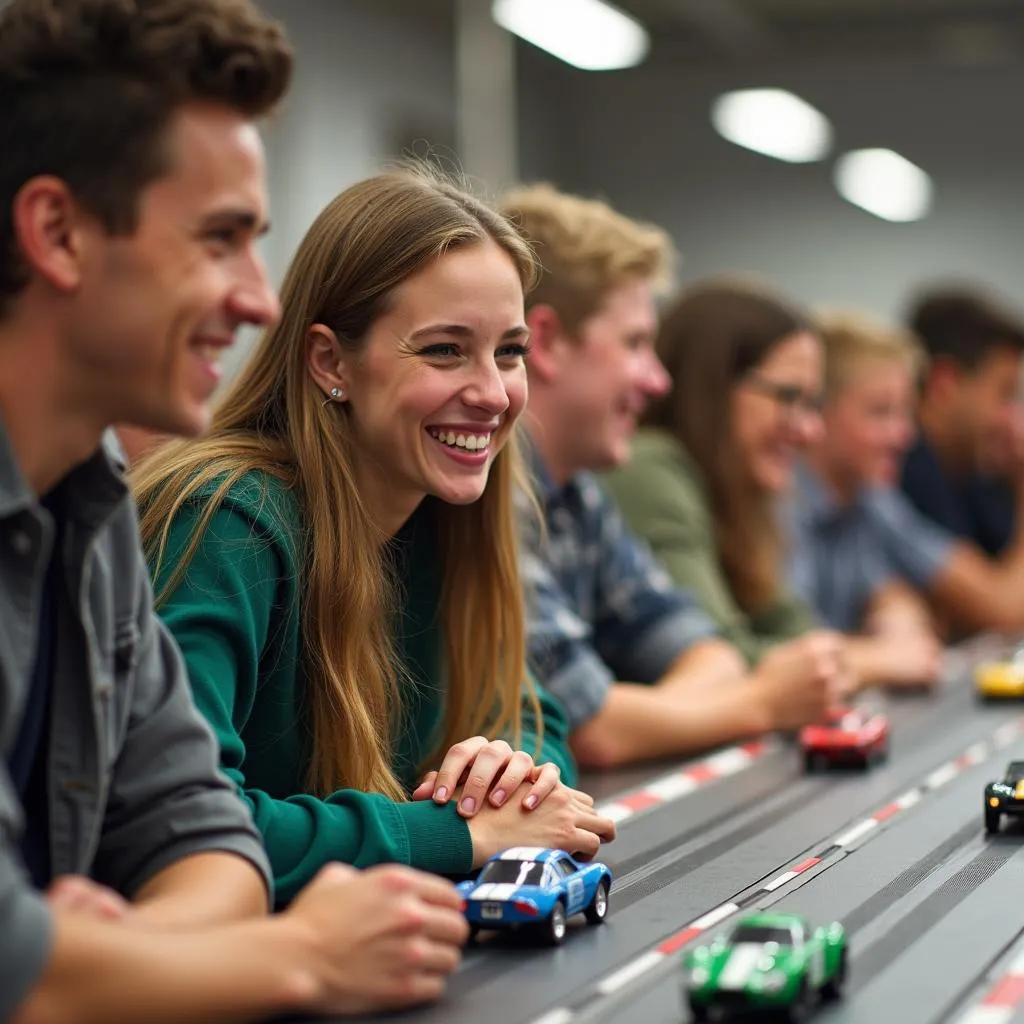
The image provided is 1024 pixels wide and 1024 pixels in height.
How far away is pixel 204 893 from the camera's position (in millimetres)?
1617

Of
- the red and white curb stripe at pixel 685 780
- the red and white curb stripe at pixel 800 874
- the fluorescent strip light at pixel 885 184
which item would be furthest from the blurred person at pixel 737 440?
the fluorescent strip light at pixel 885 184

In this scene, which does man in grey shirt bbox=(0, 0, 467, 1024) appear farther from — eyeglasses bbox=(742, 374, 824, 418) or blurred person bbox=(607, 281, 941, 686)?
eyeglasses bbox=(742, 374, 824, 418)

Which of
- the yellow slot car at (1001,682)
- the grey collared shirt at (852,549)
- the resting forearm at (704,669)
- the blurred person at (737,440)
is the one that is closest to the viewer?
the resting forearm at (704,669)

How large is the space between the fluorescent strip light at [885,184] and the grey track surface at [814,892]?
932 cm

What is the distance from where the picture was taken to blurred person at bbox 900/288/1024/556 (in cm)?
679

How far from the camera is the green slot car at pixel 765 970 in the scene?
58.2 inches

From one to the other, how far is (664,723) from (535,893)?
1.58 metres

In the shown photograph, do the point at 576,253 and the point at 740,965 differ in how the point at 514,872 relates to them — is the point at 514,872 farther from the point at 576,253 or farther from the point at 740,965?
the point at 576,253

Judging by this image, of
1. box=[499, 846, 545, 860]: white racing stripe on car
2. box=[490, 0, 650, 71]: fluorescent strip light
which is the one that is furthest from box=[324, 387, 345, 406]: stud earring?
box=[490, 0, 650, 71]: fluorescent strip light

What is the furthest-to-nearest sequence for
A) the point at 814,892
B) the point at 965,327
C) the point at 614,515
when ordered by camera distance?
the point at 965,327 < the point at 614,515 < the point at 814,892

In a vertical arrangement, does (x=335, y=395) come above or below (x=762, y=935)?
above

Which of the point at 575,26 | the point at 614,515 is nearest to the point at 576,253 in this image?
the point at 614,515

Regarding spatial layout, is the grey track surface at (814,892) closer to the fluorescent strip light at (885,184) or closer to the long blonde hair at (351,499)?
the long blonde hair at (351,499)

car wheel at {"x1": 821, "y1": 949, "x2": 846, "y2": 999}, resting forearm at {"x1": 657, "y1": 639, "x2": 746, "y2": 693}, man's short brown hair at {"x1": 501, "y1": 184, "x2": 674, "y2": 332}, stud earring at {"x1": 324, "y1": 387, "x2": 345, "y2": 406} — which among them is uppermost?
man's short brown hair at {"x1": 501, "y1": 184, "x2": 674, "y2": 332}
